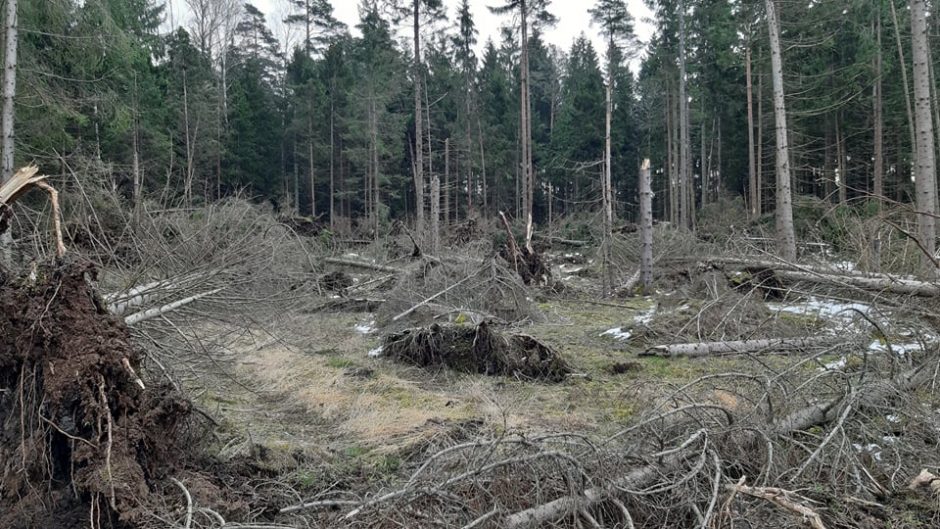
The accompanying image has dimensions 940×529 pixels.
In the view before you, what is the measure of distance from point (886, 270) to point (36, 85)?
1312 centimetres

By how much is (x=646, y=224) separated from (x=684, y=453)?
8.95 meters

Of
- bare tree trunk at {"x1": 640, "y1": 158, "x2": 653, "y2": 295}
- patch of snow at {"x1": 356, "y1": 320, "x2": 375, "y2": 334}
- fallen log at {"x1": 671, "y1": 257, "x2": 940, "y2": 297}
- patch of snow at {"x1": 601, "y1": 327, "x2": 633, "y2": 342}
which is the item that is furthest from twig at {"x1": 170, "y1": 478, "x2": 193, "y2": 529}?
bare tree trunk at {"x1": 640, "y1": 158, "x2": 653, "y2": 295}

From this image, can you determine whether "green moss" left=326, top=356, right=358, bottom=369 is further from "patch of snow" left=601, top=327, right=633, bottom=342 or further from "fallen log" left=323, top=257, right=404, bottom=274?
"fallen log" left=323, top=257, right=404, bottom=274

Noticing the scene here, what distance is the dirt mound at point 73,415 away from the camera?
2.53 metres

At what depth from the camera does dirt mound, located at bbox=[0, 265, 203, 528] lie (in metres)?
2.53

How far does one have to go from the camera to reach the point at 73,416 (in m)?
2.72

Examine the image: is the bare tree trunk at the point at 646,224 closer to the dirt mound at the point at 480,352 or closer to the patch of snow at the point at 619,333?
the patch of snow at the point at 619,333

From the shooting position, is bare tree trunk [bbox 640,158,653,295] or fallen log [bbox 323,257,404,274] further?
fallen log [bbox 323,257,404,274]

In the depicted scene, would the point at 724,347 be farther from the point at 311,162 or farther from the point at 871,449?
the point at 311,162

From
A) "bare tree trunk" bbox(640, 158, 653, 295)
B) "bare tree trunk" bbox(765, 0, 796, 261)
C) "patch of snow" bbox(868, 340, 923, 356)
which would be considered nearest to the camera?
"patch of snow" bbox(868, 340, 923, 356)

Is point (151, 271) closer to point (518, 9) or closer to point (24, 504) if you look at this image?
point (24, 504)

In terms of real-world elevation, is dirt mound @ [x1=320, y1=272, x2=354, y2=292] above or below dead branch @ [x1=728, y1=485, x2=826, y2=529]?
above

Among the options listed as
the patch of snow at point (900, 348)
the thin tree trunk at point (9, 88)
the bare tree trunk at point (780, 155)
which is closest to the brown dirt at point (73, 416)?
the patch of snow at point (900, 348)

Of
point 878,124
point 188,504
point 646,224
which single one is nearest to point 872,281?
point 646,224
